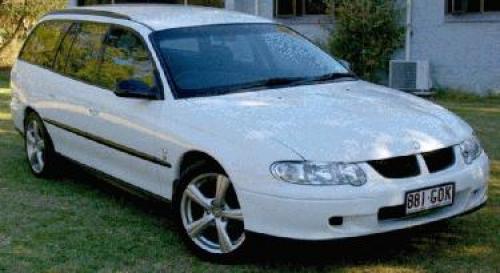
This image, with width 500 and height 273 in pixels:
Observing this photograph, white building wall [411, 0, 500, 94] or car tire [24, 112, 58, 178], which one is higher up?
white building wall [411, 0, 500, 94]

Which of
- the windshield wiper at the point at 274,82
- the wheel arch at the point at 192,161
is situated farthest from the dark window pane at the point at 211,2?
the wheel arch at the point at 192,161

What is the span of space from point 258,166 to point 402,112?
111 centimetres

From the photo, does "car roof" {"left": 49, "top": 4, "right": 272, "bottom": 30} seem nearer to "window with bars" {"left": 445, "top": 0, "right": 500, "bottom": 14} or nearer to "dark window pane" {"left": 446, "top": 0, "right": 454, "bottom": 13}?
"window with bars" {"left": 445, "top": 0, "right": 500, "bottom": 14}

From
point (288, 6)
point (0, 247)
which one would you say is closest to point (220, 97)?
point (0, 247)

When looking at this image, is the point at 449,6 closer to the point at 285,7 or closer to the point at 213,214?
the point at 285,7

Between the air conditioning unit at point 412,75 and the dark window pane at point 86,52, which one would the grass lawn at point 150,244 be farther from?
the air conditioning unit at point 412,75

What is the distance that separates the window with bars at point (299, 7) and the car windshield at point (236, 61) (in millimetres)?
8596

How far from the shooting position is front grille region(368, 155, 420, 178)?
4254 mm

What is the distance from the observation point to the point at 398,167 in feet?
14.2

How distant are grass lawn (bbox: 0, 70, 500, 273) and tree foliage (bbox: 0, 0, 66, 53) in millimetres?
13276

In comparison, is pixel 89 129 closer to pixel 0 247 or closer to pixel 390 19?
pixel 0 247

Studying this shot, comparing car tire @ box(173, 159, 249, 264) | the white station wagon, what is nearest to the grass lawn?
car tire @ box(173, 159, 249, 264)

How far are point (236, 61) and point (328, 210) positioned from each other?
173 cm

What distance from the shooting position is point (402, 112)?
4.80m
